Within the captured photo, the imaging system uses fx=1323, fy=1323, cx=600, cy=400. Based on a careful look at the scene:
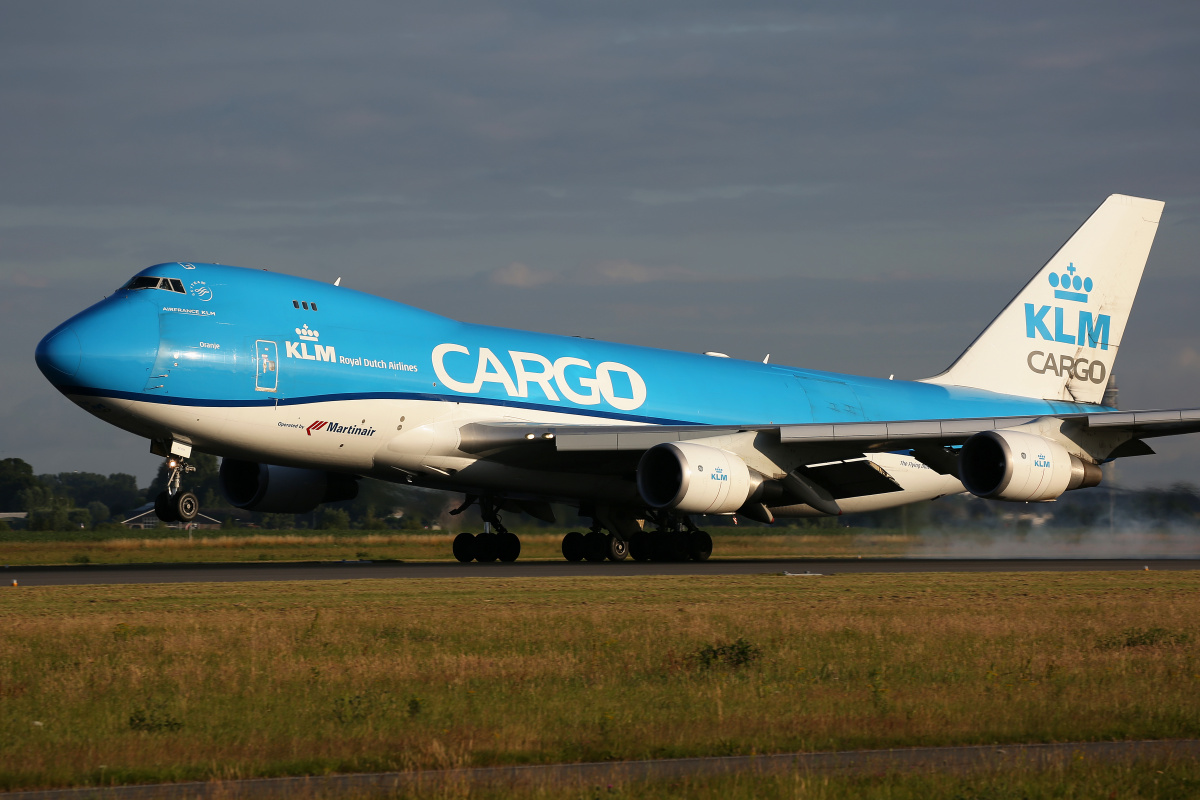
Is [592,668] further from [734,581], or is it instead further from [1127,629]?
[734,581]

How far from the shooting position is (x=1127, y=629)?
48.1 feet

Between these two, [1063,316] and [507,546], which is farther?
[1063,316]

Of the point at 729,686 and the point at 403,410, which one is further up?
the point at 403,410

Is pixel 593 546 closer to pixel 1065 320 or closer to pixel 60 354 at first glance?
pixel 60 354

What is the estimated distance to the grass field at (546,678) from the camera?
8633 mm

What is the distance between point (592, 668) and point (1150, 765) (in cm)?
510

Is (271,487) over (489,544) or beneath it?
over

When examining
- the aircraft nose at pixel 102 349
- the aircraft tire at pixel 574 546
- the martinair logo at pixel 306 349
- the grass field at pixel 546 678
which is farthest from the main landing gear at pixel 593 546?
the grass field at pixel 546 678

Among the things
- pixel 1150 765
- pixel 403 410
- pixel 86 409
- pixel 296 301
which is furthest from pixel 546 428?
pixel 1150 765

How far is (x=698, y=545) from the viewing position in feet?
96.7

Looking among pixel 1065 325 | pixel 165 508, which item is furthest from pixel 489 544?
pixel 1065 325

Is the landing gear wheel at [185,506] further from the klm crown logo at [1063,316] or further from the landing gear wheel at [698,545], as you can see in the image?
the klm crown logo at [1063,316]

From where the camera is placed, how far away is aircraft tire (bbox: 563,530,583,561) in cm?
3091

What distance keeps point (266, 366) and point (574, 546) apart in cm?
949
